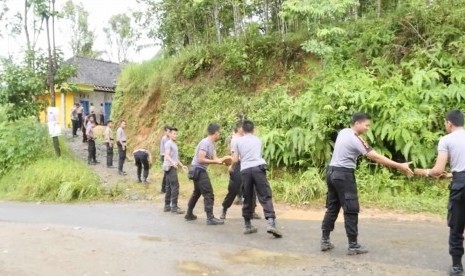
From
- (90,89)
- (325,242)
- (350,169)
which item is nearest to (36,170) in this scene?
(325,242)

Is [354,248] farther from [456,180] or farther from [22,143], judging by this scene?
[22,143]

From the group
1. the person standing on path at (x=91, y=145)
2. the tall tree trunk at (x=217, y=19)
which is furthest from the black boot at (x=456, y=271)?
the tall tree trunk at (x=217, y=19)

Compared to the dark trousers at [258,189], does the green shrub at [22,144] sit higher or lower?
higher

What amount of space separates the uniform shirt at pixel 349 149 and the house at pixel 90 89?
26.3 m

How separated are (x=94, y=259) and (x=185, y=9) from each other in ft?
48.3

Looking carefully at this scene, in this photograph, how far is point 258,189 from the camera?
24.9 feet

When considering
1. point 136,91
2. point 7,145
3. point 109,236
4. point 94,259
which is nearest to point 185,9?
point 136,91

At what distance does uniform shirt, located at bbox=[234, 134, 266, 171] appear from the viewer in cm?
768

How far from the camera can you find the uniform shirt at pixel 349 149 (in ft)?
21.0

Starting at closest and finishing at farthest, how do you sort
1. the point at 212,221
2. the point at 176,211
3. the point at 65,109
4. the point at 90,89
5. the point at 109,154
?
the point at 212,221 < the point at 176,211 < the point at 109,154 < the point at 65,109 < the point at 90,89

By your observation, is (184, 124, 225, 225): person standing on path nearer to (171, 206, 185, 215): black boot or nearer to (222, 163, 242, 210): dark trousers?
(222, 163, 242, 210): dark trousers

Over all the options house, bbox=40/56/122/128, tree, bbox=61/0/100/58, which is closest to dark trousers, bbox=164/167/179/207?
house, bbox=40/56/122/128

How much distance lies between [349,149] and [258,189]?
1752 millimetres

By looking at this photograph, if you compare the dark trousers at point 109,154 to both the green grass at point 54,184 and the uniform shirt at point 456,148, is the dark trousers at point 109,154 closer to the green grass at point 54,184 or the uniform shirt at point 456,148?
the green grass at point 54,184
